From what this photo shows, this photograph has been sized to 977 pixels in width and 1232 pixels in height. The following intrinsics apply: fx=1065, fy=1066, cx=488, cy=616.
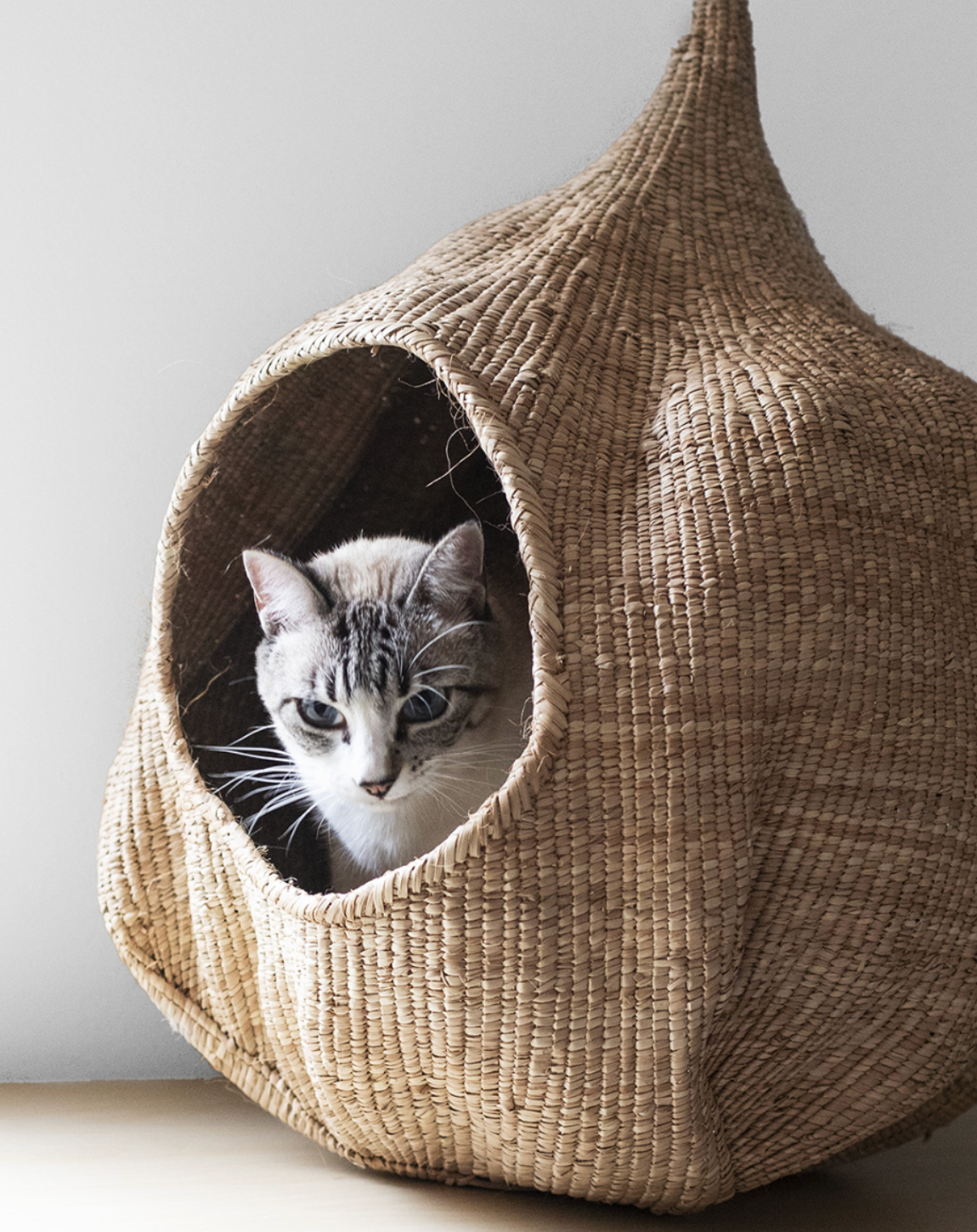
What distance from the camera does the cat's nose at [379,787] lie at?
1135 mm

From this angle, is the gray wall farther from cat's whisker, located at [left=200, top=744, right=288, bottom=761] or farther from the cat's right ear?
the cat's right ear

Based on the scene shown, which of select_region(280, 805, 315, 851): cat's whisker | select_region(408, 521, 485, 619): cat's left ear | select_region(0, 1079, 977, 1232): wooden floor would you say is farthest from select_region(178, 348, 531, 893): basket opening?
select_region(0, 1079, 977, 1232): wooden floor

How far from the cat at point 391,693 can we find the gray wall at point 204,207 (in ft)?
1.41

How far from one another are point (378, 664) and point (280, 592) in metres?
0.15

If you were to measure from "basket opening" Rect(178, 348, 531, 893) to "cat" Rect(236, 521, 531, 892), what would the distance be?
0.07m

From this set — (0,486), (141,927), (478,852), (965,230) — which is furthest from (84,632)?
(965,230)

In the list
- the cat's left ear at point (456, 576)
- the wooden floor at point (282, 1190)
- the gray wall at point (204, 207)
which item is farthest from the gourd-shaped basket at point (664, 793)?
the gray wall at point (204, 207)

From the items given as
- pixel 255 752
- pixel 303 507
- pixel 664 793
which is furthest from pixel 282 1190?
pixel 303 507

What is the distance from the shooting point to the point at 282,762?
1407 millimetres

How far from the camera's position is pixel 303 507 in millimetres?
1508

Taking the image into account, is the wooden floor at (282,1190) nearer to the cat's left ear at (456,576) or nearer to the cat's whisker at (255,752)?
the cat's whisker at (255,752)

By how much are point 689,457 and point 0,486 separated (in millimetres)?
1025

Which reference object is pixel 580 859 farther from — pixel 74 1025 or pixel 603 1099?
pixel 74 1025

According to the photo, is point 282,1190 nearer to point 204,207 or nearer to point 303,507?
point 303,507
